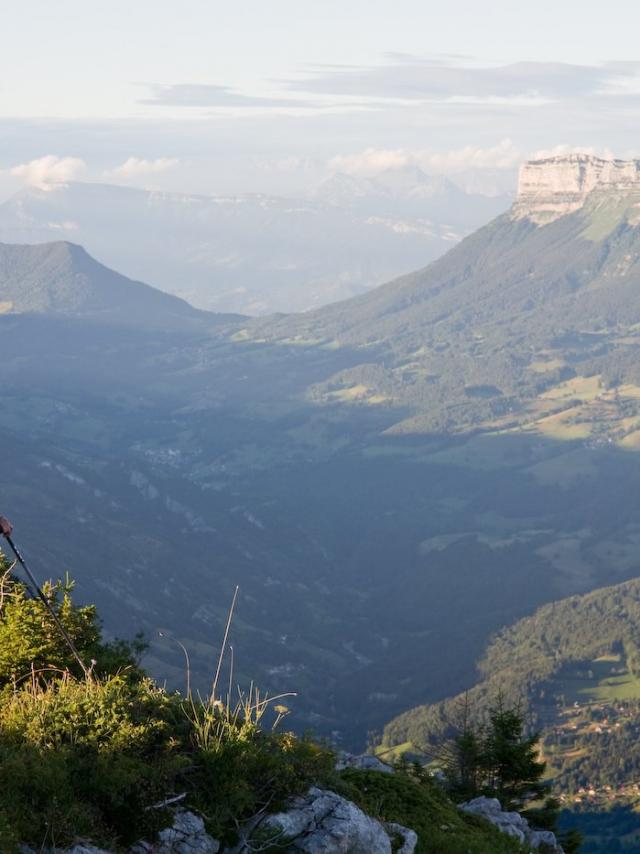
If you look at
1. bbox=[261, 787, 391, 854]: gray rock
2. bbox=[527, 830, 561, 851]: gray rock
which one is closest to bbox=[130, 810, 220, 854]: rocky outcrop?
bbox=[261, 787, 391, 854]: gray rock

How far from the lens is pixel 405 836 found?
21.4m

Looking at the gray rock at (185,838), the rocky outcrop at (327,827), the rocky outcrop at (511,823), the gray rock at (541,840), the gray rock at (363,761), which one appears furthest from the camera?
the gray rock at (363,761)

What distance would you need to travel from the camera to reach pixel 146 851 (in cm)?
1788

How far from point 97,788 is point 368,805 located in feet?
21.0

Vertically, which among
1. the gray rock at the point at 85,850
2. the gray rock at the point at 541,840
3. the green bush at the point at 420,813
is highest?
the gray rock at the point at 85,850

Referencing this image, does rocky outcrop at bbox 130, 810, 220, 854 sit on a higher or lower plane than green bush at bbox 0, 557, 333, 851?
lower

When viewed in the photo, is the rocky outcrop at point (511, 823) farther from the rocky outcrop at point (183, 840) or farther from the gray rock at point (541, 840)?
the rocky outcrop at point (183, 840)

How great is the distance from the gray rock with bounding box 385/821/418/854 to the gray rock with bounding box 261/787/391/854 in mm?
1176

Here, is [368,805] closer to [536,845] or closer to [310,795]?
[310,795]

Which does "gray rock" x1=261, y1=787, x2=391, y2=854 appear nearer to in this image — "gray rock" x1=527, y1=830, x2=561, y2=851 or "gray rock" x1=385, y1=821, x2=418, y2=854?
"gray rock" x1=385, y1=821, x2=418, y2=854

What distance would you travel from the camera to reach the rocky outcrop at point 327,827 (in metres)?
19.1

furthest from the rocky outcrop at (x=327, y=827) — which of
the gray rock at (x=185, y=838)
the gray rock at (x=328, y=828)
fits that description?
the gray rock at (x=185, y=838)

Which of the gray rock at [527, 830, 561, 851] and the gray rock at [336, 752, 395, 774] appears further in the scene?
the gray rock at [336, 752, 395, 774]

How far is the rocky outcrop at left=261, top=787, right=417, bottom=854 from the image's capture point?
1906 centimetres
